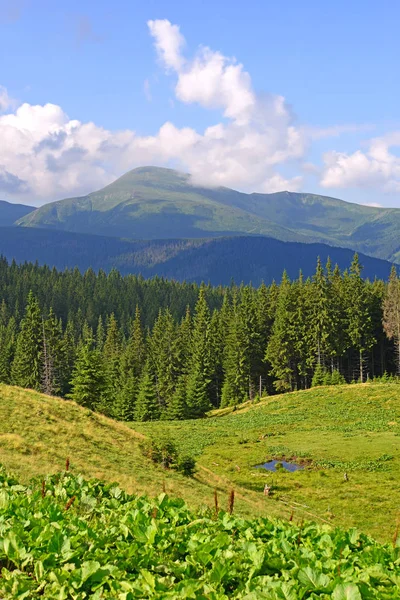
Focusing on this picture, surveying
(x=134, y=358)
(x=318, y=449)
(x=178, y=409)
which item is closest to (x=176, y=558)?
(x=318, y=449)

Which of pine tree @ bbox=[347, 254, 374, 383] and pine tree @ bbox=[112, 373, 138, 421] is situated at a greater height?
pine tree @ bbox=[347, 254, 374, 383]

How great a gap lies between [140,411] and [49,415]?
5073 cm

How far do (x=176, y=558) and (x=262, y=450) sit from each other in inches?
1867

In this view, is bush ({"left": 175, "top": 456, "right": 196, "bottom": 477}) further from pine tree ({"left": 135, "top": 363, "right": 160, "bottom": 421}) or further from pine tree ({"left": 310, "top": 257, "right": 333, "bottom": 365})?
pine tree ({"left": 310, "top": 257, "right": 333, "bottom": 365})

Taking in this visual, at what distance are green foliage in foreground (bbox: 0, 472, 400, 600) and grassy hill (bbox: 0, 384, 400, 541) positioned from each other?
922 centimetres

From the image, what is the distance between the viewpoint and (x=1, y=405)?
1289 inches

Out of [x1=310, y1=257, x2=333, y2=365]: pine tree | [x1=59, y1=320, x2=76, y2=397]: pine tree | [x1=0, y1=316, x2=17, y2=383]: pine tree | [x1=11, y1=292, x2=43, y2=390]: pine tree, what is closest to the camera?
[x1=310, y1=257, x2=333, y2=365]: pine tree

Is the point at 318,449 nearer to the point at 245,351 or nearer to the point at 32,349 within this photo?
the point at 245,351

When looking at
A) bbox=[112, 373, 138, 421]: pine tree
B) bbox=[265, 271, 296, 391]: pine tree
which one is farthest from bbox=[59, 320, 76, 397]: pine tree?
bbox=[265, 271, 296, 391]: pine tree

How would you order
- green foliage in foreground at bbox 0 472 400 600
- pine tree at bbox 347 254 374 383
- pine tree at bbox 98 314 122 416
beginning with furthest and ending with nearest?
pine tree at bbox 98 314 122 416 < pine tree at bbox 347 254 374 383 < green foliage in foreground at bbox 0 472 400 600

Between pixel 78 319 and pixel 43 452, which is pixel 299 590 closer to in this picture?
pixel 43 452

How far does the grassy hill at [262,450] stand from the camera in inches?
1009

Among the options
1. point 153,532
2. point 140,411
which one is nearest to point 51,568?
point 153,532

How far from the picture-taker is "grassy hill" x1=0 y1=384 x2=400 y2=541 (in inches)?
1009
